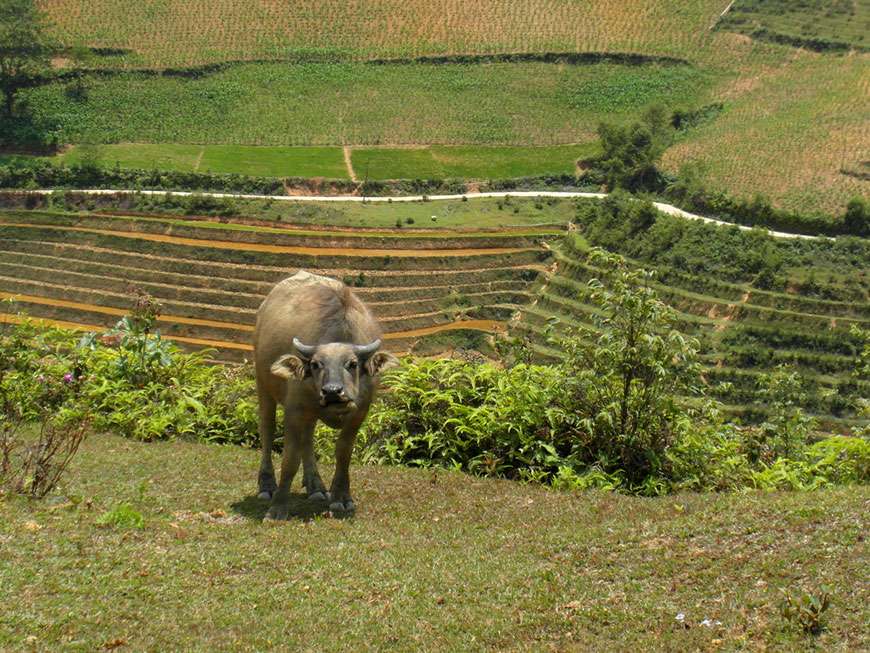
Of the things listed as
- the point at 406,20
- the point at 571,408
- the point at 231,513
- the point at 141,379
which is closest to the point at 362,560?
the point at 231,513

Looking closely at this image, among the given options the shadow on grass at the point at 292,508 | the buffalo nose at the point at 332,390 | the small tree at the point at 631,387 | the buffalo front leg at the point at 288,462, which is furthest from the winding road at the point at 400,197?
the buffalo nose at the point at 332,390

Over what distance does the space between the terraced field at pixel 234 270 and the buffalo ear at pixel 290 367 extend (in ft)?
136

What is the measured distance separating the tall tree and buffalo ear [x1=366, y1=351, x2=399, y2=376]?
248ft

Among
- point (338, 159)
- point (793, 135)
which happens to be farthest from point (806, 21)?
point (338, 159)

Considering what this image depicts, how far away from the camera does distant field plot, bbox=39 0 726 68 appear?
92625 mm

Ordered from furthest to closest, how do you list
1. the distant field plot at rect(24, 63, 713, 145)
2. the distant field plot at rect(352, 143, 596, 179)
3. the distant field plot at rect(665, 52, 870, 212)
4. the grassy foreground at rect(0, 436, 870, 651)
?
the distant field plot at rect(24, 63, 713, 145) < the distant field plot at rect(352, 143, 596, 179) < the distant field plot at rect(665, 52, 870, 212) < the grassy foreground at rect(0, 436, 870, 651)

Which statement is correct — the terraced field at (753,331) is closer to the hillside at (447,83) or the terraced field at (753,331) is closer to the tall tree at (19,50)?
the hillside at (447,83)

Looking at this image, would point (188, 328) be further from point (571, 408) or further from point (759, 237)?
point (571, 408)

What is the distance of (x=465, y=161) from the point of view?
7856 centimetres

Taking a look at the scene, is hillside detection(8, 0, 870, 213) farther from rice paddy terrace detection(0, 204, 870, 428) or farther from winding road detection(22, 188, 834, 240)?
rice paddy terrace detection(0, 204, 870, 428)

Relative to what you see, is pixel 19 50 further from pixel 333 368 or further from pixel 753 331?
pixel 333 368

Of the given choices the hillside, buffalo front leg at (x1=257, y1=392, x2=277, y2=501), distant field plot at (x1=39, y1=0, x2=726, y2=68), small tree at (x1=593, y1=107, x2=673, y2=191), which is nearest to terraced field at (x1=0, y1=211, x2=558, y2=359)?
small tree at (x1=593, y1=107, x2=673, y2=191)

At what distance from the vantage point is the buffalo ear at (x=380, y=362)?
41.4ft

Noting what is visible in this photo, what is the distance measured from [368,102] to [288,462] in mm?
76278
